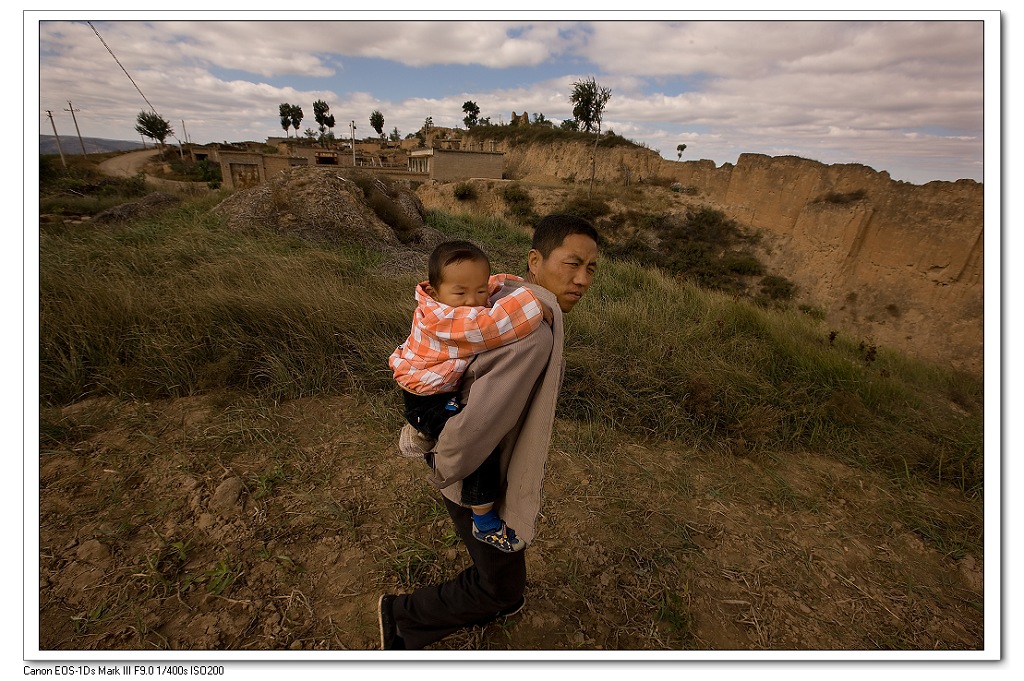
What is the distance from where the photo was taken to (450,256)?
108cm

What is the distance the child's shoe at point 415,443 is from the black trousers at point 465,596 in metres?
0.19

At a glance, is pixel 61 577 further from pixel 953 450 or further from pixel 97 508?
pixel 953 450

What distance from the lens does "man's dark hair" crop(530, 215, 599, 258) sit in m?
1.20

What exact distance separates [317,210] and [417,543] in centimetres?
593

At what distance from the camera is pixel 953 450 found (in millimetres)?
2877

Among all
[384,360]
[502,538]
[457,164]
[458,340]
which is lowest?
[502,538]

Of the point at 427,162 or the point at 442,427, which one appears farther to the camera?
the point at 427,162

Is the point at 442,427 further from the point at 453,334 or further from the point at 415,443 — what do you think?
the point at 453,334

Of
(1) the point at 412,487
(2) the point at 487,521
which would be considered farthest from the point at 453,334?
(1) the point at 412,487

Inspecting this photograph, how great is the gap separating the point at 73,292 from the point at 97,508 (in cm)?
238

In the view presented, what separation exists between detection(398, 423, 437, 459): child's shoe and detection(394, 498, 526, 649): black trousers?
193 millimetres

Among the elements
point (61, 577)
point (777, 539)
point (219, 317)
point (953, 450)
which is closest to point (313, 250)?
point (219, 317)

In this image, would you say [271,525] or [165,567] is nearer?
[165,567]

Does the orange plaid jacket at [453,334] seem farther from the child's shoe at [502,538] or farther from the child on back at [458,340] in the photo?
the child's shoe at [502,538]
